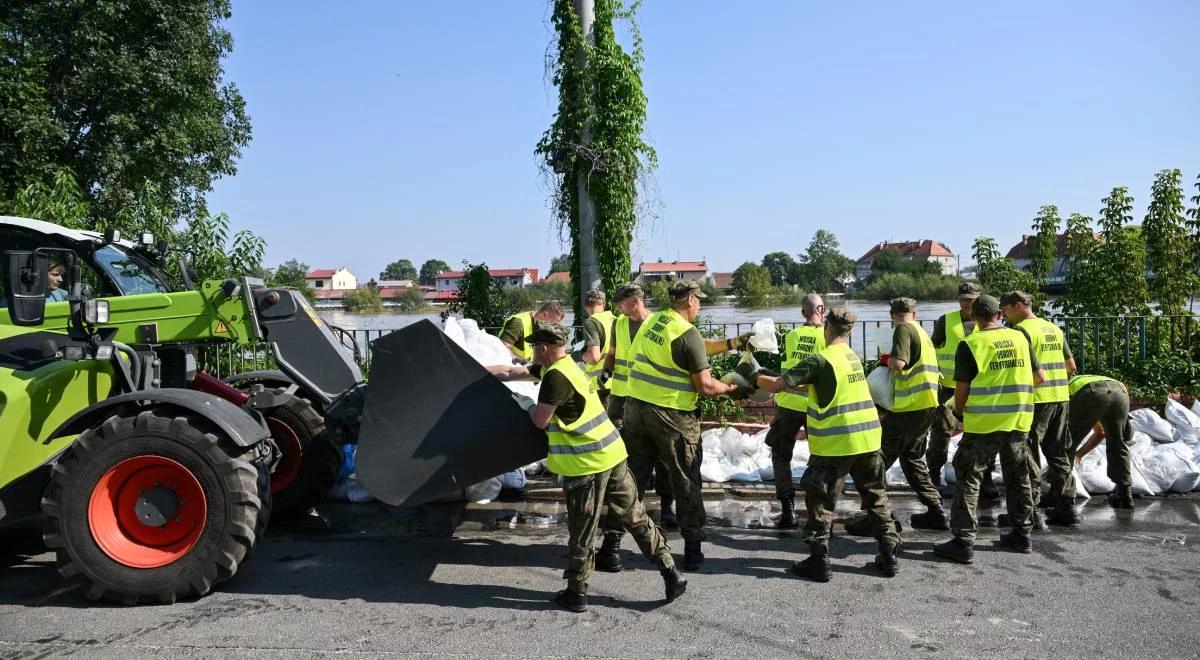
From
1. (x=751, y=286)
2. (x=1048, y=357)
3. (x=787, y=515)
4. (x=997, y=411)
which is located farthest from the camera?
(x=751, y=286)

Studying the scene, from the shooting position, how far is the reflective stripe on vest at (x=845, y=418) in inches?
210

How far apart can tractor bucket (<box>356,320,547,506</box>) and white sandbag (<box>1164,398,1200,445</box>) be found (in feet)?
20.8

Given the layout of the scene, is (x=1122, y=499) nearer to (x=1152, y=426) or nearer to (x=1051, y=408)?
(x=1051, y=408)

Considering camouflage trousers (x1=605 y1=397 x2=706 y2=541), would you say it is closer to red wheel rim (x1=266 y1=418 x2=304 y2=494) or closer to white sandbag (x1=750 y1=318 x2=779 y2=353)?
white sandbag (x1=750 y1=318 x2=779 y2=353)

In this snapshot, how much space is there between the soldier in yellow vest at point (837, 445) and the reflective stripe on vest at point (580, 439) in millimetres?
1204

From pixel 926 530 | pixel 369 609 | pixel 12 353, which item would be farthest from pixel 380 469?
pixel 926 530

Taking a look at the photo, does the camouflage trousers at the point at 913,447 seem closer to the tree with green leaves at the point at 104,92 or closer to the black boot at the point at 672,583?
the black boot at the point at 672,583

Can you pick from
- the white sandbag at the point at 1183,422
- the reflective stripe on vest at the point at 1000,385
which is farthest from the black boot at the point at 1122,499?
the reflective stripe on vest at the point at 1000,385

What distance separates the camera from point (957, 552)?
5.65m

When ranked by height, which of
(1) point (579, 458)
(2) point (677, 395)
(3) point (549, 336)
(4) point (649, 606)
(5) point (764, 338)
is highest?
(3) point (549, 336)

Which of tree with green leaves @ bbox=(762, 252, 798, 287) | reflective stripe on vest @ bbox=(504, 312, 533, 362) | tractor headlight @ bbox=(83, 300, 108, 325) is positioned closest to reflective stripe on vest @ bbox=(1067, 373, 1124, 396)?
reflective stripe on vest @ bbox=(504, 312, 533, 362)

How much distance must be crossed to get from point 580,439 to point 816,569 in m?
1.71

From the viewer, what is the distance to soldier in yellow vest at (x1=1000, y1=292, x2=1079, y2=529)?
21.0 ft

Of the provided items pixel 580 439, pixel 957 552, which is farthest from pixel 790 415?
pixel 580 439
